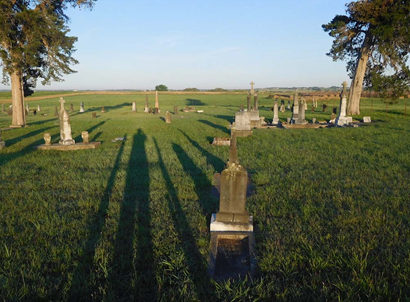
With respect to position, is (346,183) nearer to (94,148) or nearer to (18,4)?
(94,148)

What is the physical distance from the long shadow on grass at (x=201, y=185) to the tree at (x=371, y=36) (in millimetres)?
20486

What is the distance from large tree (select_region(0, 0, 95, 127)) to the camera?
57.1ft

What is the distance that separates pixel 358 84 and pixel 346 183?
898 inches

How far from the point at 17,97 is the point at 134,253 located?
21739 millimetres

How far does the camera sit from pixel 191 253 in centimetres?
415

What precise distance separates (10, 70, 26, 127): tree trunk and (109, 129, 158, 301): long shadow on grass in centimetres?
1854

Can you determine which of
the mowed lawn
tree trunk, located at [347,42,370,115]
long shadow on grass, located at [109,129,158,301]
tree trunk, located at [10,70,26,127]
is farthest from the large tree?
tree trunk, located at [347,42,370,115]

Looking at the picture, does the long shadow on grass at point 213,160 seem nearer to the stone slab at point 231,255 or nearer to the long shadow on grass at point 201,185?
the long shadow on grass at point 201,185

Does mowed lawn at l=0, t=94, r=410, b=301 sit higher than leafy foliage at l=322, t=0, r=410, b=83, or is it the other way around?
leafy foliage at l=322, t=0, r=410, b=83

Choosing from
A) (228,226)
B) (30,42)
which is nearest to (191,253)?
(228,226)

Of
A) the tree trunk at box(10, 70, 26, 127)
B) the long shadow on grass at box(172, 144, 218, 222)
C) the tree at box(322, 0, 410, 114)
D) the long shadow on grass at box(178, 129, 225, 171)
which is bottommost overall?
the long shadow on grass at box(172, 144, 218, 222)

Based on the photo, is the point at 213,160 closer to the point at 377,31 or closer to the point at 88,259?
the point at 88,259

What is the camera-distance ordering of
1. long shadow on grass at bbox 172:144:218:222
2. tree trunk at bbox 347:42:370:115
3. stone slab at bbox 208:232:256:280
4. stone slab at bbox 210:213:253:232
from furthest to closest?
1. tree trunk at bbox 347:42:370:115
2. long shadow on grass at bbox 172:144:218:222
3. stone slab at bbox 210:213:253:232
4. stone slab at bbox 208:232:256:280

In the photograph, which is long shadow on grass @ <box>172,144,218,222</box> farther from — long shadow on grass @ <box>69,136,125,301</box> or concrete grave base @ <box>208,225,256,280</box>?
long shadow on grass @ <box>69,136,125,301</box>
